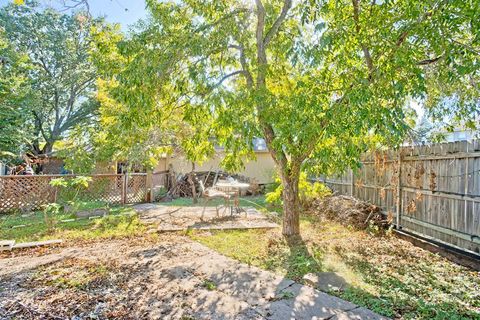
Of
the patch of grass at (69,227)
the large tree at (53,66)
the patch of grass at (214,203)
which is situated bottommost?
the patch of grass at (69,227)

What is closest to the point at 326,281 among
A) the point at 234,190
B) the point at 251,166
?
the point at 234,190

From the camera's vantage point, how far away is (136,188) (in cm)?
1127

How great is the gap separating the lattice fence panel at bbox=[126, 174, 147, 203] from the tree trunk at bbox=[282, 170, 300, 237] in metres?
6.83

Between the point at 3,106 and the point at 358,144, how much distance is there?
11.9 meters

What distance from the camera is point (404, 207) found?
6.27m

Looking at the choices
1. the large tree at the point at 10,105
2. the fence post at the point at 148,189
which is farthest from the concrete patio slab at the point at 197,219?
the large tree at the point at 10,105

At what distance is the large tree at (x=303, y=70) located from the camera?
3.77 metres

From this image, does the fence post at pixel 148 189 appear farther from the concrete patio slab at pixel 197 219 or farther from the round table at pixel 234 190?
the round table at pixel 234 190

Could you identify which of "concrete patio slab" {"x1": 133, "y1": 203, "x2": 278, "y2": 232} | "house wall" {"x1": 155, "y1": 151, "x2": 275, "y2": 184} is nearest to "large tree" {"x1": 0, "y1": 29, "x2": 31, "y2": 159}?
"concrete patio slab" {"x1": 133, "y1": 203, "x2": 278, "y2": 232}

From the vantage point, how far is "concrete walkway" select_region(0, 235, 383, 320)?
3.23 meters

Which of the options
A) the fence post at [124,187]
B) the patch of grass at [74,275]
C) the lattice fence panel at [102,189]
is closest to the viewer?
the patch of grass at [74,275]

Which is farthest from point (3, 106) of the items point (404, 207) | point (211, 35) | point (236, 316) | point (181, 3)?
point (404, 207)

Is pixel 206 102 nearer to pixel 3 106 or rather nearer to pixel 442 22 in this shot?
pixel 442 22

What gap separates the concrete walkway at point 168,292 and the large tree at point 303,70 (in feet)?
6.28
